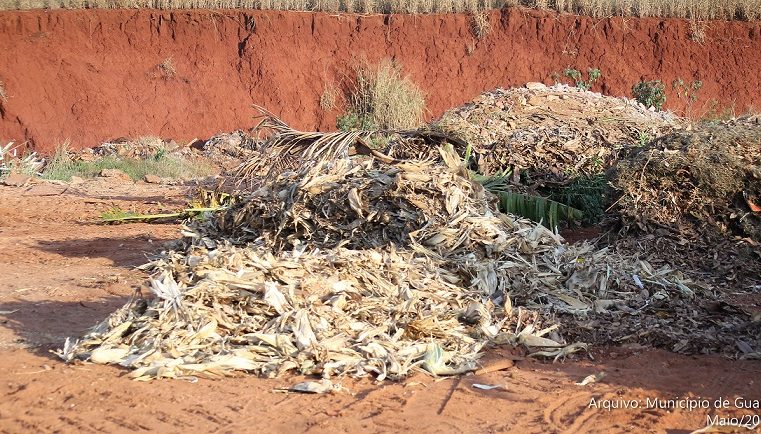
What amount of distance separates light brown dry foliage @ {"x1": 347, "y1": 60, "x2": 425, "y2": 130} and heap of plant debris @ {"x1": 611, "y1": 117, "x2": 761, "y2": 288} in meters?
9.66

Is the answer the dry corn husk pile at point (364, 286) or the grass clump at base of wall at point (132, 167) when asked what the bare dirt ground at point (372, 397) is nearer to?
the dry corn husk pile at point (364, 286)

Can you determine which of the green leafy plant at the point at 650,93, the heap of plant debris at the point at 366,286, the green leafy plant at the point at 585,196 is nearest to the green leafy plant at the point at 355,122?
the green leafy plant at the point at 650,93

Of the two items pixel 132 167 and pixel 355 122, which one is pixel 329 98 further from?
pixel 132 167

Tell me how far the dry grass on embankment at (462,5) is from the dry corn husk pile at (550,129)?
29.8 feet

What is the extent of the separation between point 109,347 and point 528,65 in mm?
15101

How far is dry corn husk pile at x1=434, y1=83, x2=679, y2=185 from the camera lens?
7656mm

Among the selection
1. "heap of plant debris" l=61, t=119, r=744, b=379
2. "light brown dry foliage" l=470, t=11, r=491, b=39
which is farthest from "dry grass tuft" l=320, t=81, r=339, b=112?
"heap of plant debris" l=61, t=119, r=744, b=379

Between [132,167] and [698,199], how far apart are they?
993 centimetres

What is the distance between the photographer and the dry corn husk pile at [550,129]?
7656 millimetres

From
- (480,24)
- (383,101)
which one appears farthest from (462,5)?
(383,101)

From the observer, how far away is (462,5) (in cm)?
Answer: 1844

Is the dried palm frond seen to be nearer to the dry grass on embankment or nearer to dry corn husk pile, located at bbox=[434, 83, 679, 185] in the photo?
dry corn husk pile, located at bbox=[434, 83, 679, 185]

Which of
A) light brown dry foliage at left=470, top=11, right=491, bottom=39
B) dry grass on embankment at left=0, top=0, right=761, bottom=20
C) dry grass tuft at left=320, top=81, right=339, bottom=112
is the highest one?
dry grass on embankment at left=0, top=0, right=761, bottom=20

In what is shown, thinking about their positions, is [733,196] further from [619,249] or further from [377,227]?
[377,227]
